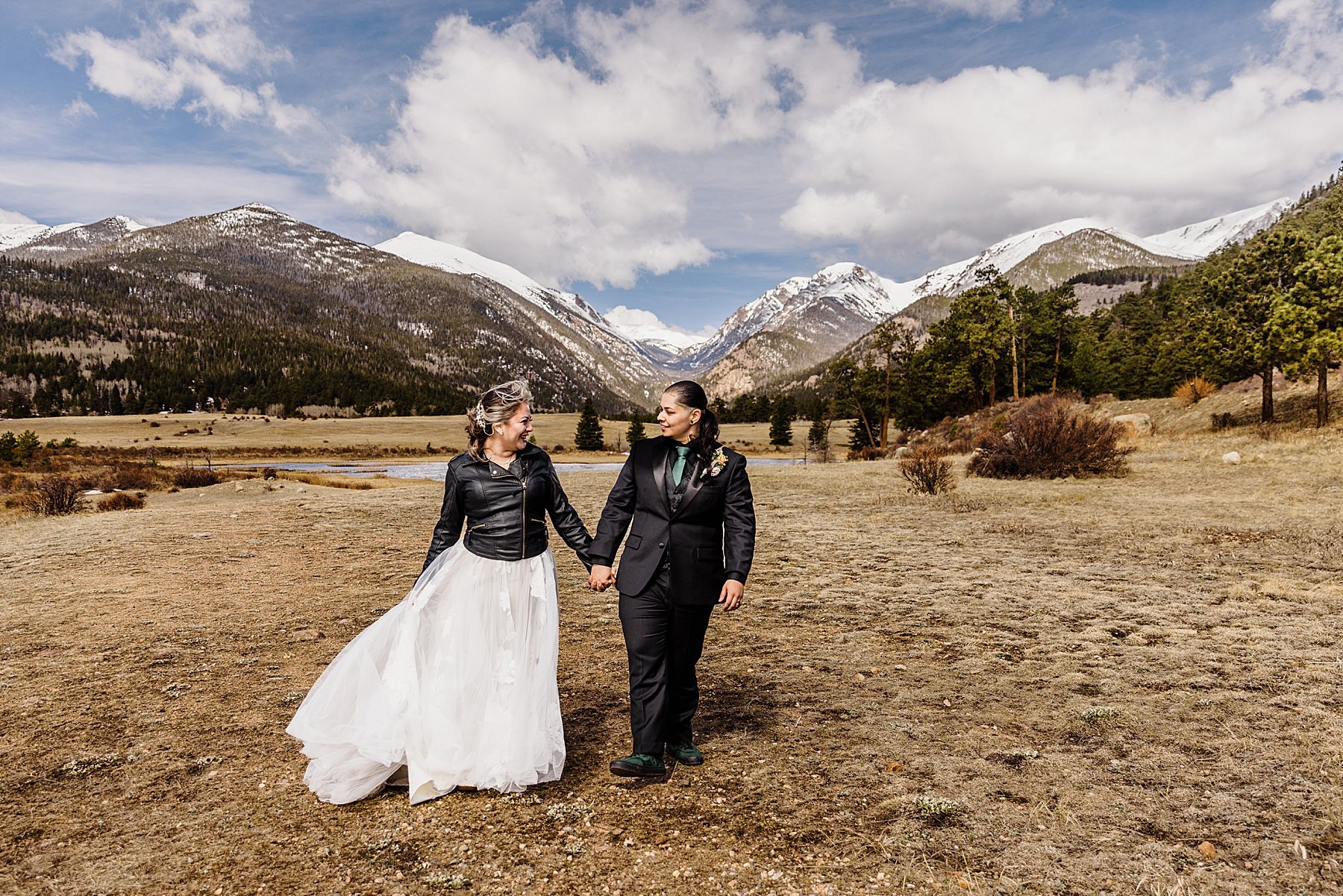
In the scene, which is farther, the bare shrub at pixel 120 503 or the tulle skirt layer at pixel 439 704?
the bare shrub at pixel 120 503

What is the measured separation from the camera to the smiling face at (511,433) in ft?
15.0

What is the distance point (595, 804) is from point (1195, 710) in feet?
16.0

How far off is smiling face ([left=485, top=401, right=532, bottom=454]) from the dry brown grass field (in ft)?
221

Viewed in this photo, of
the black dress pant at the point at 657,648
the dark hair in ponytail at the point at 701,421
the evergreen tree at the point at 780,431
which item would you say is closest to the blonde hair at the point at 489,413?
the dark hair in ponytail at the point at 701,421

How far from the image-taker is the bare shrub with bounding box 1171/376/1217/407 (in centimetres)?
3394

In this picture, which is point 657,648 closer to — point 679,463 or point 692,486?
point 692,486

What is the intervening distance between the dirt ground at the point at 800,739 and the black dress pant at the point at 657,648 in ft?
1.43

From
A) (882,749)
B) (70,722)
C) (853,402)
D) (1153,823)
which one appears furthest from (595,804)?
(853,402)

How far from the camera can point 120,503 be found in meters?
21.1

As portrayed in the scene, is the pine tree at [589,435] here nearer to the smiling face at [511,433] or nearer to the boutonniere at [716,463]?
the smiling face at [511,433]

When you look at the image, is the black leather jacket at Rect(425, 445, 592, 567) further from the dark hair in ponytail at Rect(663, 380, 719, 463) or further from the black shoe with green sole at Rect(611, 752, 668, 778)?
the black shoe with green sole at Rect(611, 752, 668, 778)

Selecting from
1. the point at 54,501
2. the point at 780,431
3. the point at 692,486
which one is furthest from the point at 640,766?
the point at 780,431

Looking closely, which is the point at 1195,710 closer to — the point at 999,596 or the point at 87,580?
the point at 999,596

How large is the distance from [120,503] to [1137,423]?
4245cm
